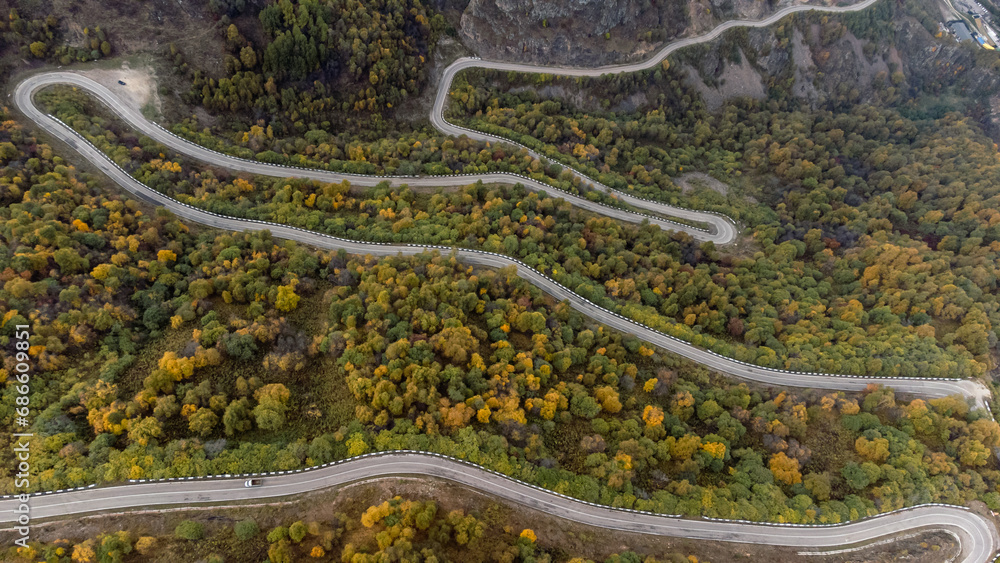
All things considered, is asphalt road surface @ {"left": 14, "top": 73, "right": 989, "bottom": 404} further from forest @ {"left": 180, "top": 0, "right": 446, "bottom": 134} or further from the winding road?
forest @ {"left": 180, "top": 0, "right": 446, "bottom": 134}

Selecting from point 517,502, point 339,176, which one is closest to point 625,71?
point 339,176

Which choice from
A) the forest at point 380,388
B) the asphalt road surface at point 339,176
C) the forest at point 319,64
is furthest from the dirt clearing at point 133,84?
the forest at point 380,388

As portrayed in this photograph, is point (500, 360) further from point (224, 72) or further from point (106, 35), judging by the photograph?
point (106, 35)

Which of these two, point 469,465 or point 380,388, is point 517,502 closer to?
point 469,465

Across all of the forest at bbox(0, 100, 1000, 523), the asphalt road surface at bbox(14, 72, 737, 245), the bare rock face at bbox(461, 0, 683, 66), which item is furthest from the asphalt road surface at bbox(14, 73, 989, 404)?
the bare rock face at bbox(461, 0, 683, 66)

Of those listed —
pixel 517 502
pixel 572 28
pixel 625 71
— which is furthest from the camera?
pixel 625 71

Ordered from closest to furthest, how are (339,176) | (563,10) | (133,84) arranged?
(133,84) < (339,176) < (563,10)
